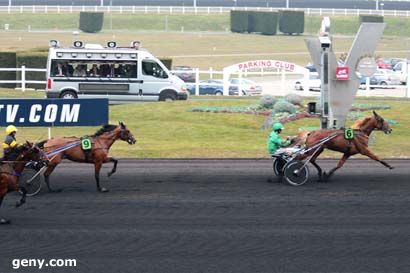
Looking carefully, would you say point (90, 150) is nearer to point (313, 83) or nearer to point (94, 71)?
point (94, 71)

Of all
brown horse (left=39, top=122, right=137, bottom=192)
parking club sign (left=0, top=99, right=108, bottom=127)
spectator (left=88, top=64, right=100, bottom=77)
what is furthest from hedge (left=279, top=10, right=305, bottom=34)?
brown horse (left=39, top=122, right=137, bottom=192)

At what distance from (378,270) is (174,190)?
6807 mm

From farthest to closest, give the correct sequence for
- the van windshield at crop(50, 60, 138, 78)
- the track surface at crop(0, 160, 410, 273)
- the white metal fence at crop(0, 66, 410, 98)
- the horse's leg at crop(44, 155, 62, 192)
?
1. the white metal fence at crop(0, 66, 410, 98)
2. the van windshield at crop(50, 60, 138, 78)
3. the horse's leg at crop(44, 155, 62, 192)
4. the track surface at crop(0, 160, 410, 273)

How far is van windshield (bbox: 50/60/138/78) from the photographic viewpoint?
35.2 metres

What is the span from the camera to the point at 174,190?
18828 millimetres

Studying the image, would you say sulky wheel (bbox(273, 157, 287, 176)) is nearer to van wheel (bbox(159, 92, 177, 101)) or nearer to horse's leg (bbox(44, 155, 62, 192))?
horse's leg (bbox(44, 155, 62, 192))

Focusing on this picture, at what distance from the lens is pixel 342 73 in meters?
26.0

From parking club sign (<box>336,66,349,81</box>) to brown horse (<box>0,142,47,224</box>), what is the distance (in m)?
11.6

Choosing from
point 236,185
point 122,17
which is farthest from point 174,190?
point 122,17

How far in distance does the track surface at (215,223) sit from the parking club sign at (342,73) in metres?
5.19

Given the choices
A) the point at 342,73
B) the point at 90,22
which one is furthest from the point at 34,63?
the point at 90,22

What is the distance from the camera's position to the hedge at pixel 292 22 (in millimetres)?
80750

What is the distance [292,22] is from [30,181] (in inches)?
2575

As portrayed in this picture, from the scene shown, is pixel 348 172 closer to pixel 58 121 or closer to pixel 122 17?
pixel 58 121
